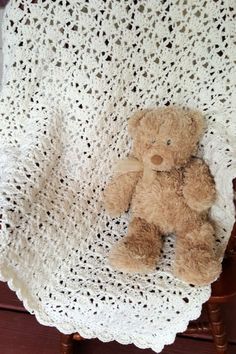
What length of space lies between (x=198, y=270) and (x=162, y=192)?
10.1 inches

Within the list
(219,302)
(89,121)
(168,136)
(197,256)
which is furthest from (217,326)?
(89,121)

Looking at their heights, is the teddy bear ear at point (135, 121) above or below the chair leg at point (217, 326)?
above

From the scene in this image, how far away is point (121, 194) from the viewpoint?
132 centimetres

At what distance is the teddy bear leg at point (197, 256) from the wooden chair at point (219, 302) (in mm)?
61

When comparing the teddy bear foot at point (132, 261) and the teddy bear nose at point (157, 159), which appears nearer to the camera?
the teddy bear foot at point (132, 261)

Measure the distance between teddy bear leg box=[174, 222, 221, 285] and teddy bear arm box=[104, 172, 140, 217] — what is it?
0.19 m

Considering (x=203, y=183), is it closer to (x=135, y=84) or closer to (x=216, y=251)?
(x=216, y=251)

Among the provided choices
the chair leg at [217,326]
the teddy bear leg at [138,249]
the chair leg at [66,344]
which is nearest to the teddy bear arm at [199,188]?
the teddy bear leg at [138,249]

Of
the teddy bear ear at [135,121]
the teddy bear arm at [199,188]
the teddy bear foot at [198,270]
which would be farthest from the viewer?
the teddy bear ear at [135,121]

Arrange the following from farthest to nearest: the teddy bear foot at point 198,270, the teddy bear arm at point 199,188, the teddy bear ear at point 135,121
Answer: the teddy bear ear at point 135,121
the teddy bear arm at point 199,188
the teddy bear foot at point 198,270

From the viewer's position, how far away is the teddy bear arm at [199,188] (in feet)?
3.91

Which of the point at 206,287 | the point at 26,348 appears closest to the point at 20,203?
the point at 206,287

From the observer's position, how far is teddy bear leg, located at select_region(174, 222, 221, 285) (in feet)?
3.54

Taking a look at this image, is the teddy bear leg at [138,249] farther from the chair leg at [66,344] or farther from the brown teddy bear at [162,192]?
the chair leg at [66,344]
